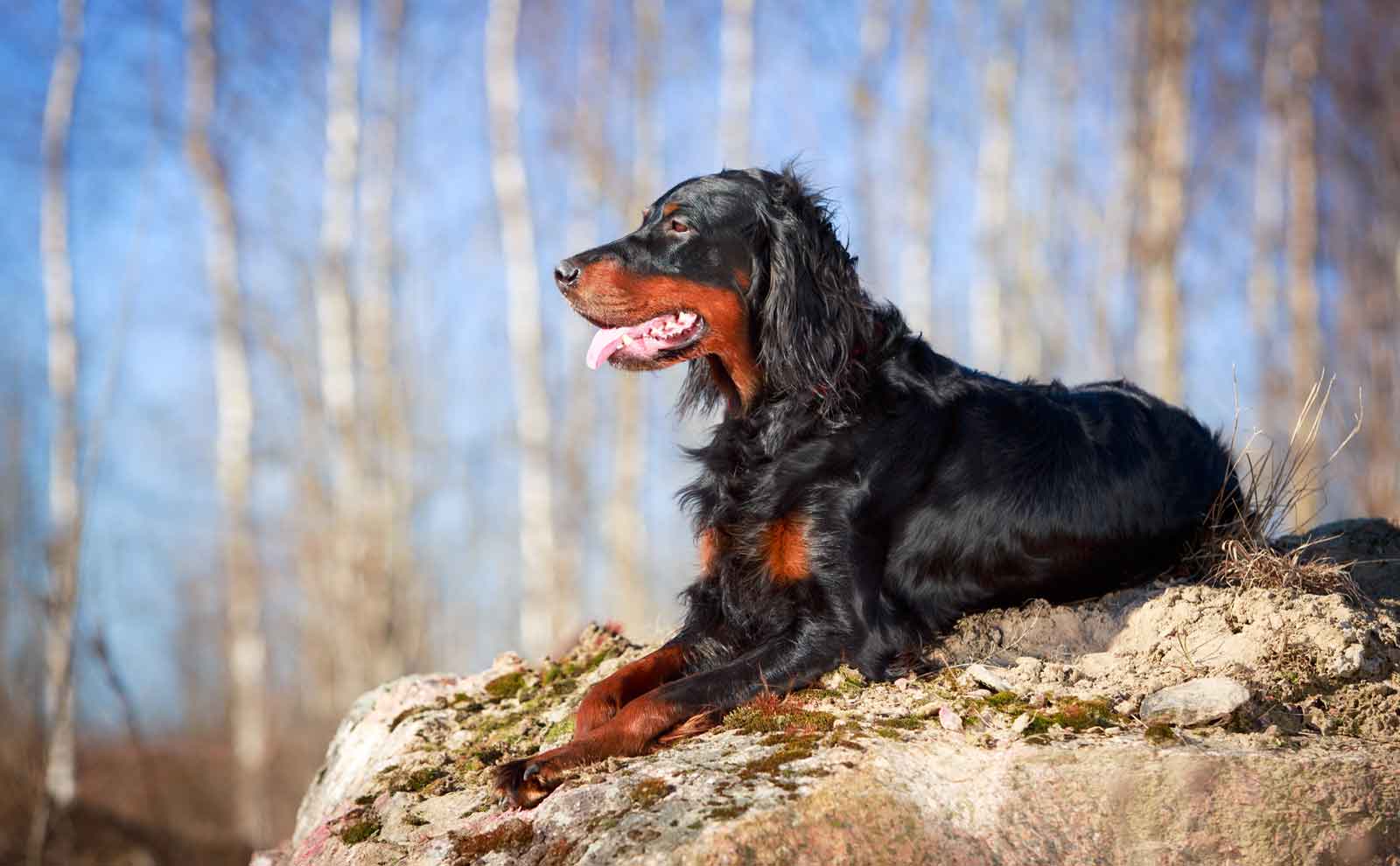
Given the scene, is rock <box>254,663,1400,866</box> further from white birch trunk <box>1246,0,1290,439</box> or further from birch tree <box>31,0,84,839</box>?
white birch trunk <box>1246,0,1290,439</box>

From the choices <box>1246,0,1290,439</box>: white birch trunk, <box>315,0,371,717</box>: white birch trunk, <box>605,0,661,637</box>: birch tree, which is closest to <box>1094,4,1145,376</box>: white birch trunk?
<box>1246,0,1290,439</box>: white birch trunk

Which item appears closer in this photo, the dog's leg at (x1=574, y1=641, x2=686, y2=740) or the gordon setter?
the dog's leg at (x1=574, y1=641, x2=686, y2=740)

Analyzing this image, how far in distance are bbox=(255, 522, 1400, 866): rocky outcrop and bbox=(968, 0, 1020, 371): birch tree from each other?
733cm

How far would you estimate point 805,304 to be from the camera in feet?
10.5

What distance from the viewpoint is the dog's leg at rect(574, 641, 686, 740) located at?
2.83 m

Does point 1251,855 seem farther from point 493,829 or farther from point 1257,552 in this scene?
point 493,829

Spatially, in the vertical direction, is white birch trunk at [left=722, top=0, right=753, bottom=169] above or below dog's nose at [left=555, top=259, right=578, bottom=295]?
above

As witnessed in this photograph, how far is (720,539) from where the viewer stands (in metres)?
3.13

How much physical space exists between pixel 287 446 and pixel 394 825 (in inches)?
501

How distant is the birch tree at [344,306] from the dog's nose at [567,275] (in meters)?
7.40

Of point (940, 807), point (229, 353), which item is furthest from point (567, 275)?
point (229, 353)

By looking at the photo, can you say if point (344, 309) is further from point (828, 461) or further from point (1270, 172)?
point (1270, 172)

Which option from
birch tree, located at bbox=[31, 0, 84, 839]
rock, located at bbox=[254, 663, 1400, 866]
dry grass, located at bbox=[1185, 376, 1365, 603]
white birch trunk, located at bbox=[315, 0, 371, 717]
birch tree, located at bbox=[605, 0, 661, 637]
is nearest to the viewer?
rock, located at bbox=[254, 663, 1400, 866]

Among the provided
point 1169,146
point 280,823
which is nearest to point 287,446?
point 280,823
